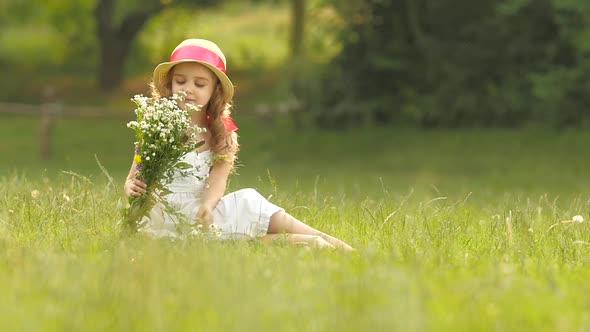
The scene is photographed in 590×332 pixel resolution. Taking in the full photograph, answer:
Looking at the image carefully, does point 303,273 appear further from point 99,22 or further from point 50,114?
point 99,22

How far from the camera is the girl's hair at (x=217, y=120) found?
571 centimetres

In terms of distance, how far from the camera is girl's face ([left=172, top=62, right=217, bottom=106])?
561 centimetres

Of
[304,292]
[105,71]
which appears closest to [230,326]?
[304,292]

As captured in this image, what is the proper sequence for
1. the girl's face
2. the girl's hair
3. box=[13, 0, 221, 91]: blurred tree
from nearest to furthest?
the girl's face < the girl's hair < box=[13, 0, 221, 91]: blurred tree

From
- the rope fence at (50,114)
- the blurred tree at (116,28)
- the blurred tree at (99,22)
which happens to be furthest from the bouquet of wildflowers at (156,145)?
the blurred tree at (116,28)

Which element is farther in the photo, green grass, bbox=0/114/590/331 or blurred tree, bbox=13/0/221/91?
blurred tree, bbox=13/0/221/91

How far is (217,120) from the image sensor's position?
5.74 metres

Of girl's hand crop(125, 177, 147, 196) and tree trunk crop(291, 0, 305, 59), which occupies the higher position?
tree trunk crop(291, 0, 305, 59)

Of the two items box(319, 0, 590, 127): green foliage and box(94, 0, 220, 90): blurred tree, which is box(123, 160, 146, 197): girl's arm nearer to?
box(319, 0, 590, 127): green foliage

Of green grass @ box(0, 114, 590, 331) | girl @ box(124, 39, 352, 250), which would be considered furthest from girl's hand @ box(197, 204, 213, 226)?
green grass @ box(0, 114, 590, 331)

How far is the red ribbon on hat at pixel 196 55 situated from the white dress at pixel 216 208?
53cm

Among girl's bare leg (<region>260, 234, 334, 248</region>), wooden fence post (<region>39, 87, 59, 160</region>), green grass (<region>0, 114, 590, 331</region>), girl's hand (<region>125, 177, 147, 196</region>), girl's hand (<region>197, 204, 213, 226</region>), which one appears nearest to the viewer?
green grass (<region>0, 114, 590, 331</region>)

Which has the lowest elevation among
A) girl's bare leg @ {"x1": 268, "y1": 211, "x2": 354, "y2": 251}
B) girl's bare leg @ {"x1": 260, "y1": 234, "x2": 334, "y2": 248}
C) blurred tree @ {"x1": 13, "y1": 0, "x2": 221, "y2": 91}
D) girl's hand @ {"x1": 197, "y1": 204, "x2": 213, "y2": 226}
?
girl's bare leg @ {"x1": 260, "y1": 234, "x2": 334, "y2": 248}

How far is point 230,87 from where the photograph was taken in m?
5.69
